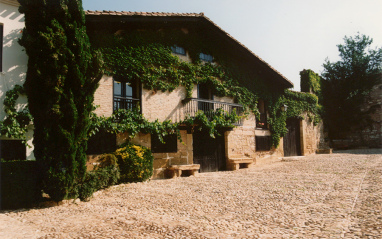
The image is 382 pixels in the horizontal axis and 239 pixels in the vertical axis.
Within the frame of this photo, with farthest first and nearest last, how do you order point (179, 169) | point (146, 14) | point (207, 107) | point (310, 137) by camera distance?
point (310, 137)
point (207, 107)
point (146, 14)
point (179, 169)

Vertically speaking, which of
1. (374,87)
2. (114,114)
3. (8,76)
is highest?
(374,87)

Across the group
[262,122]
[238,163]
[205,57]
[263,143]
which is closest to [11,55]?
[205,57]

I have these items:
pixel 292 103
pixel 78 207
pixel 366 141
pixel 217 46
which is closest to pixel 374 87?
pixel 366 141

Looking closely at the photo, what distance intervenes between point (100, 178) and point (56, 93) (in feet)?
8.28

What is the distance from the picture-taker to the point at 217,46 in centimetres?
1385

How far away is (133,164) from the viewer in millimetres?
8664

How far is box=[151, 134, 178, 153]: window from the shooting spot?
420 inches

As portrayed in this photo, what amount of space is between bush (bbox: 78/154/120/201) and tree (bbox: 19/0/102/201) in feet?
0.77

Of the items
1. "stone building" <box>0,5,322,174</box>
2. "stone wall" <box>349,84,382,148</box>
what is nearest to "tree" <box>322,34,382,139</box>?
"stone wall" <box>349,84,382,148</box>

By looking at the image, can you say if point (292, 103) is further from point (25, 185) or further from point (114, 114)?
point (25, 185)

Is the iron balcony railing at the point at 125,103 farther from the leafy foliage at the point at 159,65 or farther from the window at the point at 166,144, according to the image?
the window at the point at 166,144

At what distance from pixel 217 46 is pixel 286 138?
7.47 meters

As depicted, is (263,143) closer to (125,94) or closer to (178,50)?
(178,50)

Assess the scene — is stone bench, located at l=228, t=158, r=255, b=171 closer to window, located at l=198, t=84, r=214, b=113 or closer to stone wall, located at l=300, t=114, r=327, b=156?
window, located at l=198, t=84, r=214, b=113
